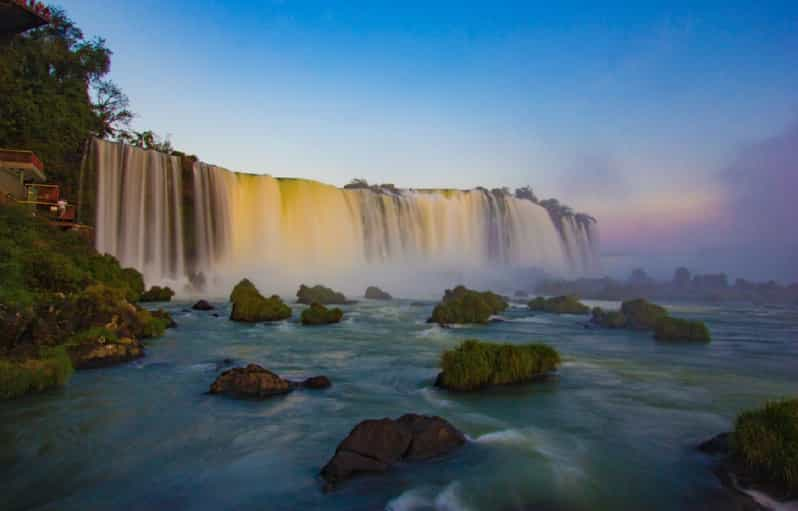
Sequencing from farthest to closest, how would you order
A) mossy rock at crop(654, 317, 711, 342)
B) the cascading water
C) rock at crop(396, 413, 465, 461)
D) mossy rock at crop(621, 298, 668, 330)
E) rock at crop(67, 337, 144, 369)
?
the cascading water → mossy rock at crop(621, 298, 668, 330) → mossy rock at crop(654, 317, 711, 342) → rock at crop(67, 337, 144, 369) → rock at crop(396, 413, 465, 461)

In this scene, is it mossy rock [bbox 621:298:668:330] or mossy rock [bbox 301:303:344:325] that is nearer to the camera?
mossy rock [bbox 301:303:344:325]

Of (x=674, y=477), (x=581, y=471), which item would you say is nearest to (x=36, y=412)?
(x=581, y=471)

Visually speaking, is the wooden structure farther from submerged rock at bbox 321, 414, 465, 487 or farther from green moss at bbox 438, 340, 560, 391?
submerged rock at bbox 321, 414, 465, 487

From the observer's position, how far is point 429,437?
6500mm

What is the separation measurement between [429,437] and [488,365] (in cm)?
429

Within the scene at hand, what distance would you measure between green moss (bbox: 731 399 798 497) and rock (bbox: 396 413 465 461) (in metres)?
3.45

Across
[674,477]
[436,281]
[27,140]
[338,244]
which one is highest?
[27,140]

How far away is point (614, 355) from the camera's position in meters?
A: 15.1

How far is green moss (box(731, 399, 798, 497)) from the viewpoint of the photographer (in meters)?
5.39

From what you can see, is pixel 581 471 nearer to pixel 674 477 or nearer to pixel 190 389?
pixel 674 477

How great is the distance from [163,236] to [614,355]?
27026 mm

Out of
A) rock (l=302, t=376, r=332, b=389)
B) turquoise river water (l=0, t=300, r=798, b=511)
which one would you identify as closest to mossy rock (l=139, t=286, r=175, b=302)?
turquoise river water (l=0, t=300, r=798, b=511)

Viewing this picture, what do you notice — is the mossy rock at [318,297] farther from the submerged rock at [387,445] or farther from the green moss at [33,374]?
the submerged rock at [387,445]

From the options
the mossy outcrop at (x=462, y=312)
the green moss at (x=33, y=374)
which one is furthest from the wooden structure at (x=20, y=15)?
the mossy outcrop at (x=462, y=312)
